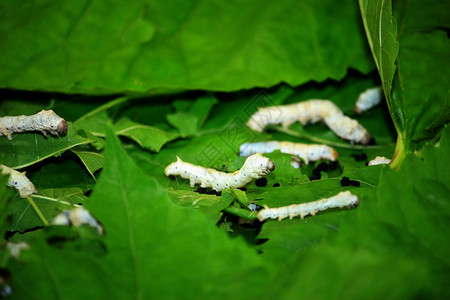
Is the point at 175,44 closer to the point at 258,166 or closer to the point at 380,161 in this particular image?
the point at 258,166

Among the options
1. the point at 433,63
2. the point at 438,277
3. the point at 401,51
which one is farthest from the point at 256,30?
the point at 438,277

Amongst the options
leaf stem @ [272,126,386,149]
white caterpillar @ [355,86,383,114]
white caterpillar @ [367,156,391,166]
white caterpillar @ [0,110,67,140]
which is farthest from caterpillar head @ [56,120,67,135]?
white caterpillar @ [355,86,383,114]

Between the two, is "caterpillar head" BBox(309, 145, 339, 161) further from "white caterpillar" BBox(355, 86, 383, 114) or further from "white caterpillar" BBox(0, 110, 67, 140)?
"white caterpillar" BBox(0, 110, 67, 140)

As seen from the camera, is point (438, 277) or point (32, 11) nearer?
point (438, 277)

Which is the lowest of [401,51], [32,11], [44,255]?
[44,255]

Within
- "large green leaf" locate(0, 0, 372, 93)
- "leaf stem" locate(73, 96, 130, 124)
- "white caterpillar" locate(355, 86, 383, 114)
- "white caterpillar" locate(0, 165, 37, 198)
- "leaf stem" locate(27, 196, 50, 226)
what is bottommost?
"leaf stem" locate(27, 196, 50, 226)

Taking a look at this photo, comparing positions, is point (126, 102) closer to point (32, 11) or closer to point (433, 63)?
point (32, 11)
